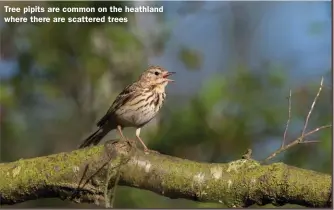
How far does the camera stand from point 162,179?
2.81 metres

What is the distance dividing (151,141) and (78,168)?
67 centimetres

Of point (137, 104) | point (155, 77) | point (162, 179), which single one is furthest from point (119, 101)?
point (162, 179)

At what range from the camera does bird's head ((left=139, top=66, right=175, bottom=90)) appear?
3.76 m

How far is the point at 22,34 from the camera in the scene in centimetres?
358

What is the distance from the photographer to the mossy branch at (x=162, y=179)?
2.69 m

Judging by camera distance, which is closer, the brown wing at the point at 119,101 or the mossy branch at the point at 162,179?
the mossy branch at the point at 162,179

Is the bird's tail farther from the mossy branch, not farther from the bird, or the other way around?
the mossy branch

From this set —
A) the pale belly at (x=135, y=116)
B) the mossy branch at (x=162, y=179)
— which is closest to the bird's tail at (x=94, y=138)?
the pale belly at (x=135, y=116)

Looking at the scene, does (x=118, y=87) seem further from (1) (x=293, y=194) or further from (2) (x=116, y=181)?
(1) (x=293, y=194)

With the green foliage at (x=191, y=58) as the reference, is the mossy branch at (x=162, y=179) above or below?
below

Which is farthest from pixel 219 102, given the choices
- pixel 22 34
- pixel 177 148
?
pixel 22 34

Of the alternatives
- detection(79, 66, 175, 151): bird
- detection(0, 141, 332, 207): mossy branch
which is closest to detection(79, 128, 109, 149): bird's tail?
detection(79, 66, 175, 151): bird

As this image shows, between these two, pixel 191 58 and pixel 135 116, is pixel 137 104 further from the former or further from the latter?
pixel 191 58

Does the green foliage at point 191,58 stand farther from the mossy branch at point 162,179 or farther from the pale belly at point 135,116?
the mossy branch at point 162,179
